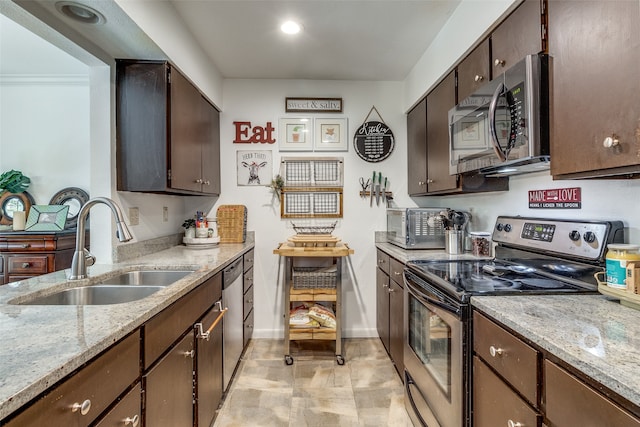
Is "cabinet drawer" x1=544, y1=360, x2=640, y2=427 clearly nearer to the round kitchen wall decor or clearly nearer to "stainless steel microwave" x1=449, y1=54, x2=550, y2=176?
"stainless steel microwave" x1=449, y1=54, x2=550, y2=176

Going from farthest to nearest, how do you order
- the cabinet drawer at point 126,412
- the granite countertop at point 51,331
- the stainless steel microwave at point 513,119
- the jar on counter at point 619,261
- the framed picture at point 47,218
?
the framed picture at point 47,218 < the stainless steel microwave at point 513,119 < the jar on counter at point 619,261 < the cabinet drawer at point 126,412 < the granite countertop at point 51,331

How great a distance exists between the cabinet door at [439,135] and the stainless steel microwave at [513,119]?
389 mm

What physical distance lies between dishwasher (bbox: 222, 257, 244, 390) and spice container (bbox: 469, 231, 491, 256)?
162cm

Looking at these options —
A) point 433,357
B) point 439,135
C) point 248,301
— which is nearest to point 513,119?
point 439,135

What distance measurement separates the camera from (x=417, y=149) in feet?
9.03

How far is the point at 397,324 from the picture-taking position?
227 cm

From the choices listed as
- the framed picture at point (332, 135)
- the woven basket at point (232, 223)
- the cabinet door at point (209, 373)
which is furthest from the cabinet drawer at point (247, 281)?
the framed picture at point (332, 135)

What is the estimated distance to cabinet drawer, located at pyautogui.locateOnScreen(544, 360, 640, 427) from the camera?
2.08ft

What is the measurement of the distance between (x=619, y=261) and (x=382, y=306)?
1914 mm

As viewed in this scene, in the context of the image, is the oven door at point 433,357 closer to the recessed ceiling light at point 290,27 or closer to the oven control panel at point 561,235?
the oven control panel at point 561,235

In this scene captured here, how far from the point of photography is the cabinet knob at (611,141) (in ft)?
3.00

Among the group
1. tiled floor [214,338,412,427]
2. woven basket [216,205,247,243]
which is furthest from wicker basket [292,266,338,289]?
woven basket [216,205,247,243]

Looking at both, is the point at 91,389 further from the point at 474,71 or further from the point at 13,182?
the point at 13,182

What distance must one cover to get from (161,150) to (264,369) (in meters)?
1.72
